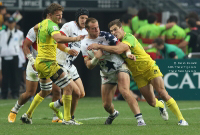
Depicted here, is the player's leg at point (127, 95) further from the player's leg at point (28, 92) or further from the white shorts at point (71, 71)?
the player's leg at point (28, 92)

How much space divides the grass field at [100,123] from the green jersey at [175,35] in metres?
2.39

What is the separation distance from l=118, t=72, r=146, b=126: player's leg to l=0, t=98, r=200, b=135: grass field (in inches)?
7.8

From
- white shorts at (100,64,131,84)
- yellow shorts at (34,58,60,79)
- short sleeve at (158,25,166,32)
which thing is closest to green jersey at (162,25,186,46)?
short sleeve at (158,25,166,32)

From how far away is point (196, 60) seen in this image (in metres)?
15.4

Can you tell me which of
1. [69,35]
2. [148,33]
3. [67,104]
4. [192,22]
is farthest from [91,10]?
[67,104]

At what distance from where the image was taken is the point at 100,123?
1042 cm

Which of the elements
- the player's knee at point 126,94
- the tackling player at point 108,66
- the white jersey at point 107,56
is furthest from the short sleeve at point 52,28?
the player's knee at point 126,94

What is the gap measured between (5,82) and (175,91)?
5.52 m

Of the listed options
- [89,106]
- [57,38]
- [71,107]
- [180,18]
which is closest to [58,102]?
[71,107]

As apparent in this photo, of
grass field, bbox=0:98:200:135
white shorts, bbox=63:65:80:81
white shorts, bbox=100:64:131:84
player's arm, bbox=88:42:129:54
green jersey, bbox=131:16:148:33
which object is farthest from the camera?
green jersey, bbox=131:16:148:33

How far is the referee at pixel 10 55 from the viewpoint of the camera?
17.2 m

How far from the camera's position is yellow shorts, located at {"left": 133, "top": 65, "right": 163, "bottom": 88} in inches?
392

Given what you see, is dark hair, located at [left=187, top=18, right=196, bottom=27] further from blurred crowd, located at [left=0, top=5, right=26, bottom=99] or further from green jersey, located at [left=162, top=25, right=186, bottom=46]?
blurred crowd, located at [left=0, top=5, right=26, bottom=99]

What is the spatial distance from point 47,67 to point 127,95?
1507mm
